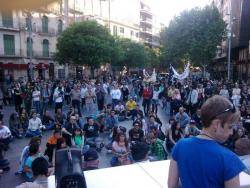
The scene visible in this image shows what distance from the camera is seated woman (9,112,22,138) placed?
41.1ft

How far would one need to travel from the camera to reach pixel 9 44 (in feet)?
130

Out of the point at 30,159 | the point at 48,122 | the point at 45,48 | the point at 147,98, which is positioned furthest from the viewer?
the point at 45,48

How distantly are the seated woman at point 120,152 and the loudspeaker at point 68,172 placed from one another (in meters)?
5.76

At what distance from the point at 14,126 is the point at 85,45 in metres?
25.5

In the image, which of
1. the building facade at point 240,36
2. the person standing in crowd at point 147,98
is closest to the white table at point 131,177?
the person standing in crowd at point 147,98

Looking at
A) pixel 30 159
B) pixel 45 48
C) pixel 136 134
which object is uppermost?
pixel 45 48

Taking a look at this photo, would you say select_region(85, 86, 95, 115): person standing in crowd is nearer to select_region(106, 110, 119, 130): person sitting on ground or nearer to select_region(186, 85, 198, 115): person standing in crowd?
select_region(106, 110, 119, 130): person sitting on ground

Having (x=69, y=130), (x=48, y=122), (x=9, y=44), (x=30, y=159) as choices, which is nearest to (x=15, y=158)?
(x=69, y=130)

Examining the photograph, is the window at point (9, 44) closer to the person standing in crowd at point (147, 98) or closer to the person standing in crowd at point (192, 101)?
the person standing in crowd at point (147, 98)

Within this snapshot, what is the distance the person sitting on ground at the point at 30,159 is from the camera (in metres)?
7.23

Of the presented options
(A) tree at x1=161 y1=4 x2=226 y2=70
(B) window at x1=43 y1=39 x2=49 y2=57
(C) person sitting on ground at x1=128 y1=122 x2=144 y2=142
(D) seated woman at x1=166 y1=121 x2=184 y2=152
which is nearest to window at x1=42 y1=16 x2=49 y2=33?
(B) window at x1=43 y1=39 x2=49 y2=57

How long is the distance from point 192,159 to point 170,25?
126 feet

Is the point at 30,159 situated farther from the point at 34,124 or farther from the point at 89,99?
the point at 89,99

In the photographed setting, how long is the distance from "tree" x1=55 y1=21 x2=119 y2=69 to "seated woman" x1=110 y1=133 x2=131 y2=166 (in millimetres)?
29599
